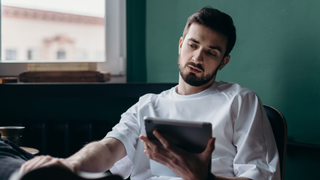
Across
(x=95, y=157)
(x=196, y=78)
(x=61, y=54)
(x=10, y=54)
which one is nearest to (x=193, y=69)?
(x=196, y=78)

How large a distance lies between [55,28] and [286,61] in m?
1.56

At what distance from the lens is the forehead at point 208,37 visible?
1.08 m

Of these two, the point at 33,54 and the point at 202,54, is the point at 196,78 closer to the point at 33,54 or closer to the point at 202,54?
the point at 202,54

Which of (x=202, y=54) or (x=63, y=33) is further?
(x=63, y=33)

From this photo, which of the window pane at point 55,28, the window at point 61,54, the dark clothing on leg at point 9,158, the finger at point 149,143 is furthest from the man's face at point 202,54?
the window at point 61,54

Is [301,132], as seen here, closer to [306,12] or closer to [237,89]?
[237,89]

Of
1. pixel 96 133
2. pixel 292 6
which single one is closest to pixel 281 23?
pixel 292 6

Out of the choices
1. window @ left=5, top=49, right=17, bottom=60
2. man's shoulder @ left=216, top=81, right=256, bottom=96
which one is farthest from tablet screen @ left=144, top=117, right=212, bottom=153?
window @ left=5, top=49, right=17, bottom=60

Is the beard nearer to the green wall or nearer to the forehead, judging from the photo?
the forehead

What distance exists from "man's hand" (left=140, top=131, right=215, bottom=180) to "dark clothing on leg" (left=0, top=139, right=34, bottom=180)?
41 centimetres

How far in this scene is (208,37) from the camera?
108 centimetres

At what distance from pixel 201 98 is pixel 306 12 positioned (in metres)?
0.56

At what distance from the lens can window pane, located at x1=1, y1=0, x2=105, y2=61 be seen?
1885 mm

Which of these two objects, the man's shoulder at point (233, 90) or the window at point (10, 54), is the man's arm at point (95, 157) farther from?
the window at point (10, 54)
